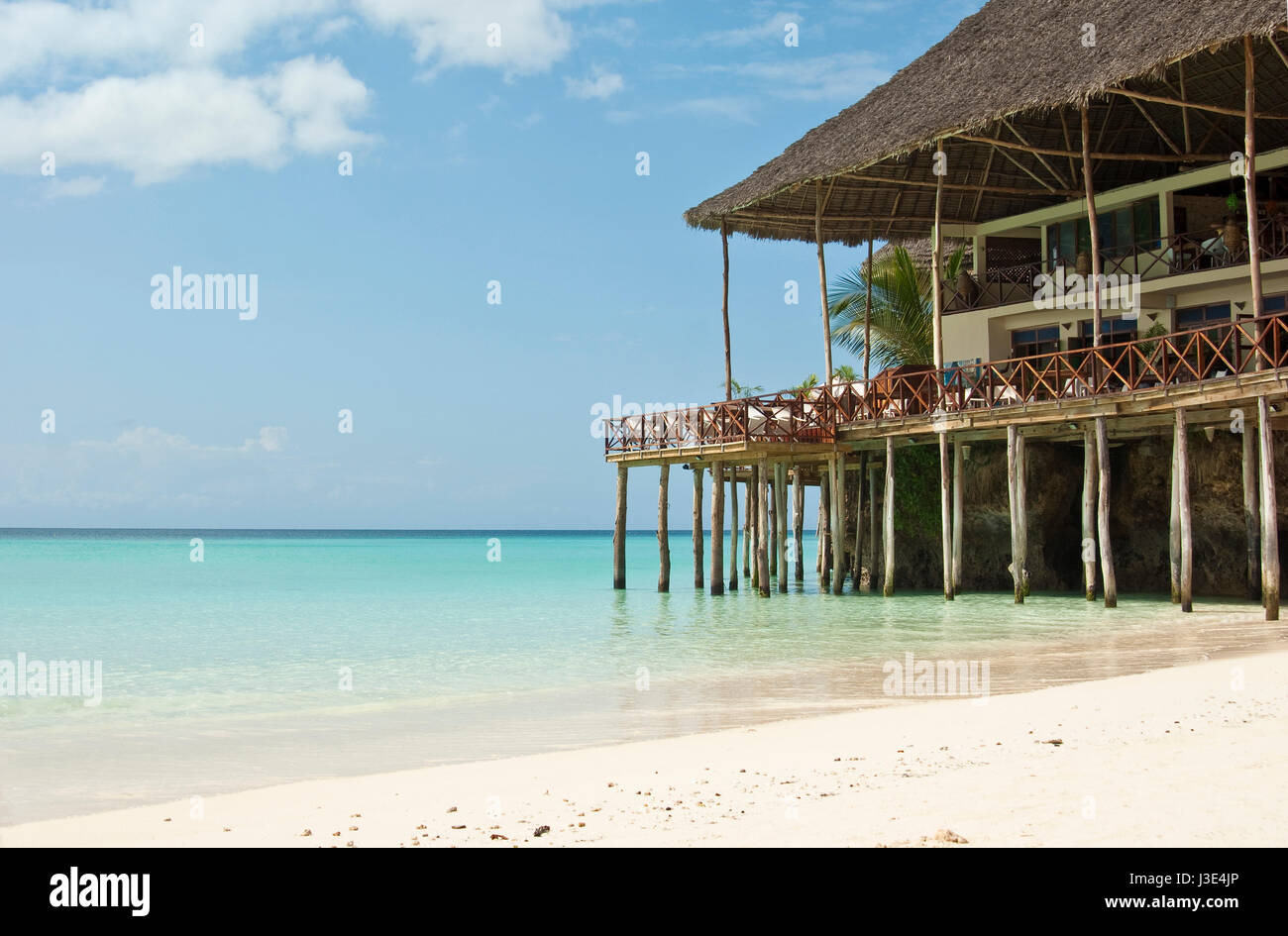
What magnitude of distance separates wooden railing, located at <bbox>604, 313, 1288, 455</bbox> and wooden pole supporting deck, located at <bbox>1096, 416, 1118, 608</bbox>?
2.09 ft

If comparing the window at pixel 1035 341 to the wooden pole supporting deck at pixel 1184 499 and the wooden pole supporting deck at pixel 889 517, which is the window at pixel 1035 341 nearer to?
the wooden pole supporting deck at pixel 889 517

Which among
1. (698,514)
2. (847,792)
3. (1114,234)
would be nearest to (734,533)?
(698,514)

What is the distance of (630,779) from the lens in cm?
629

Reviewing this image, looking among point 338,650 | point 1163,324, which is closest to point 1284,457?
point 1163,324

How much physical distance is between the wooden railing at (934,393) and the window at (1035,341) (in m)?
0.57

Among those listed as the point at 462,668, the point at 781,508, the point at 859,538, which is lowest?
the point at 462,668

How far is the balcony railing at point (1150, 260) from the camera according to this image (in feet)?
59.7

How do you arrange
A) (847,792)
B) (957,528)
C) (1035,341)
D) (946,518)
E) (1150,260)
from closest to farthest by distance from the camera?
1. (847,792)
2. (946,518)
3. (957,528)
4. (1150,260)
5. (1035,341)

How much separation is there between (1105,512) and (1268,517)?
117 inches

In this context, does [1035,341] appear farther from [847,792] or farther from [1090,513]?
[847,792]

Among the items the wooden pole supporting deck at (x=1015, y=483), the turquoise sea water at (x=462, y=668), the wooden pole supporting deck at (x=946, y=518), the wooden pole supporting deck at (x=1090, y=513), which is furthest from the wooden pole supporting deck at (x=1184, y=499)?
the wooden pole supporting deck at (x=946, y=518)

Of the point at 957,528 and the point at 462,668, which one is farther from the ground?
the point at 957,528

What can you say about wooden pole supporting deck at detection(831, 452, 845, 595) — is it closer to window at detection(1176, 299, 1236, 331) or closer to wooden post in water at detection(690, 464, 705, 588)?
wooden post in water at detection(690, 464, 705, 588)

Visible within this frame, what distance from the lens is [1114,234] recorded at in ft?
70.8
